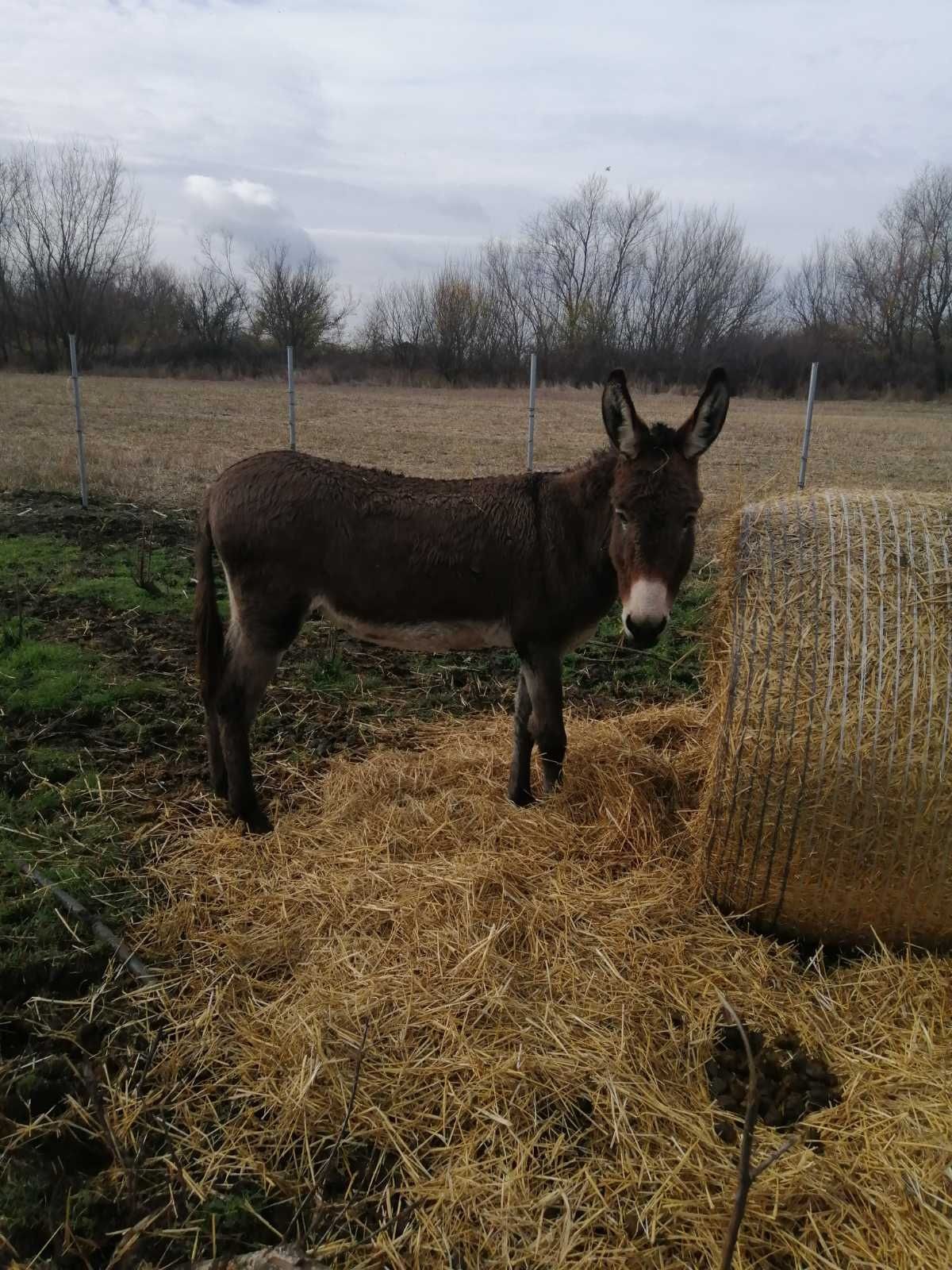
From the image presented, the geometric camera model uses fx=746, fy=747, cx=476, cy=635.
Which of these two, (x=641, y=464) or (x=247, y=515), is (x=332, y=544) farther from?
(x=641, y=464)

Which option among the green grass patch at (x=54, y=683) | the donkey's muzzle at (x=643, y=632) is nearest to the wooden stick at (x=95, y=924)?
the green grass patch at (x=54, y=683)

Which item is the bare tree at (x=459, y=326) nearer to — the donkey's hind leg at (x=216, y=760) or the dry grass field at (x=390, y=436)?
the dry grass field at (x=390, y=436)

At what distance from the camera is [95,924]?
3209mm

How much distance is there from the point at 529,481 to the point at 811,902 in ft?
7.87

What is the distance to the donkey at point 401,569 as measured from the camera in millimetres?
3723

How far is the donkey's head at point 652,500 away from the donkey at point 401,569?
17cm

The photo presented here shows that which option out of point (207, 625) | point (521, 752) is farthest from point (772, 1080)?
point (207, 625)

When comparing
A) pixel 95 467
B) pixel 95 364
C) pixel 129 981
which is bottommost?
pixel 129 981

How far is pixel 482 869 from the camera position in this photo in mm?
3541

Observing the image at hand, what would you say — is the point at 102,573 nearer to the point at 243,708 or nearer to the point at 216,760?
the point at 216,760

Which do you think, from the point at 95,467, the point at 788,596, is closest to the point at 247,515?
the point at 788,596

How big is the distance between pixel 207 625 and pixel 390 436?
57.0ft

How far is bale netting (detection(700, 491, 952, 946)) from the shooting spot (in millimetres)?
2852

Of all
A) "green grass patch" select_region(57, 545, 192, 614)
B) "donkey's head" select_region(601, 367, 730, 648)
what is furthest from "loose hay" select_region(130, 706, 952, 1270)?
"green grass patch" select_region(57, 545, 192, 614)
